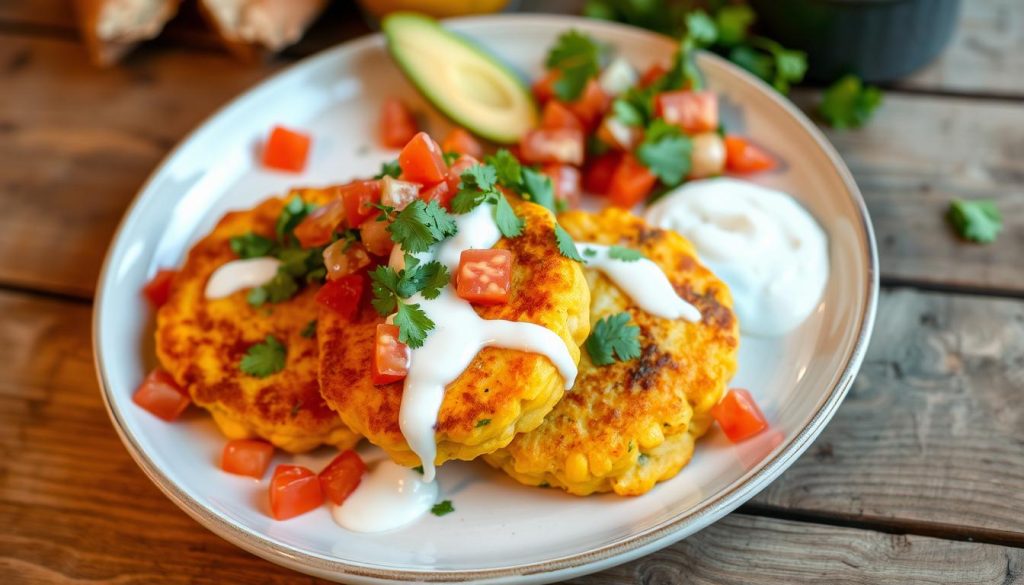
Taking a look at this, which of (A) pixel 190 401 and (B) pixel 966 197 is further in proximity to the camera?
(B) pixel 966 197

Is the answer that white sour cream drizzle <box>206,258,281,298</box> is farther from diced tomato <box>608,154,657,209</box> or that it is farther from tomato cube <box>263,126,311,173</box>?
diced tomato <box>608,154,657,209</box>

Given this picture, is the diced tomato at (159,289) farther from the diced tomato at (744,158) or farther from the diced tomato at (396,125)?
the diced tomato at (744,158)

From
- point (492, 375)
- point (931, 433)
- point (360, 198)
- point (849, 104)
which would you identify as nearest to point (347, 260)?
point (360, 198)

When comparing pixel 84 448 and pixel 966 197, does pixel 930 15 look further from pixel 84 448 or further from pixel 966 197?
pixel 84 448

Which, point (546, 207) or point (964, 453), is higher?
point (546, 207)

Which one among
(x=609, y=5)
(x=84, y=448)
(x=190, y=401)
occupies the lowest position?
(x=84, y=448)

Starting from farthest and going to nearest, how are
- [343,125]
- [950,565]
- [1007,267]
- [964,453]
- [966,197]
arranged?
[343,125] → [966,197] → [1007,267] → [964,453] → [950,565]

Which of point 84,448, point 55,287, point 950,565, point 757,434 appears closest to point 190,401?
point 84,448
